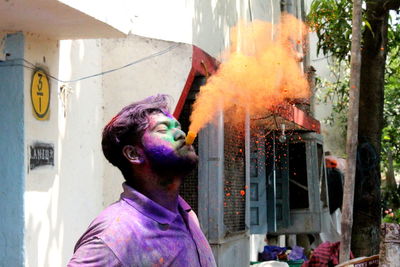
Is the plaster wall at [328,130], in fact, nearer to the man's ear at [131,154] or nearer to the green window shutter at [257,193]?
the green window shutter at [257,193]

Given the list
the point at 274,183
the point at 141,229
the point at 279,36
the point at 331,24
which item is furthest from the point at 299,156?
the point at 141,229

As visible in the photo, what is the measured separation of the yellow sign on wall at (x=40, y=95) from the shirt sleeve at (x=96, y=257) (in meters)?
2.60

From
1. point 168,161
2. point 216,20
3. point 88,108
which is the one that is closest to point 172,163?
point 168,161

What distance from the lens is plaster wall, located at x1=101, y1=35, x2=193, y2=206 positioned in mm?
6547

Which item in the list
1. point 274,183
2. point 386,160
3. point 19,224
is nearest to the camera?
point 19,224

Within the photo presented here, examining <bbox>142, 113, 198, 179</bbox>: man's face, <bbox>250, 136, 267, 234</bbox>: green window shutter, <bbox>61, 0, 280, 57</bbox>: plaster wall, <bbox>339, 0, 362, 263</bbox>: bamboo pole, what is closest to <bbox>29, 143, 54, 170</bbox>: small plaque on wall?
<bbox>61, 0, 280, 57</bbox>: plaster wall

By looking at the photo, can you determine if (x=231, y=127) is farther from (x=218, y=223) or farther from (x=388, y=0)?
(x=388, y=0)

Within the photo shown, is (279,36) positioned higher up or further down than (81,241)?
higher up

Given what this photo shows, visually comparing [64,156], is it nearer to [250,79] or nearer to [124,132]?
[250,79]

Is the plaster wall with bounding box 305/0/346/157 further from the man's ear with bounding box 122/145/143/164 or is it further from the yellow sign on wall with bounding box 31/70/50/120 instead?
the man's ear with bounding box 122/145/143/164

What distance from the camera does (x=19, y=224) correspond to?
4793 millimetres

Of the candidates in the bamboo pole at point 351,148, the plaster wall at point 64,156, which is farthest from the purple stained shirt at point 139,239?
the bamboo pole at point 351,148

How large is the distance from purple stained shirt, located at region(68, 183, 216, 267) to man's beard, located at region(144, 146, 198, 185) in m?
0.13

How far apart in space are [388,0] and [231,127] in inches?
108
